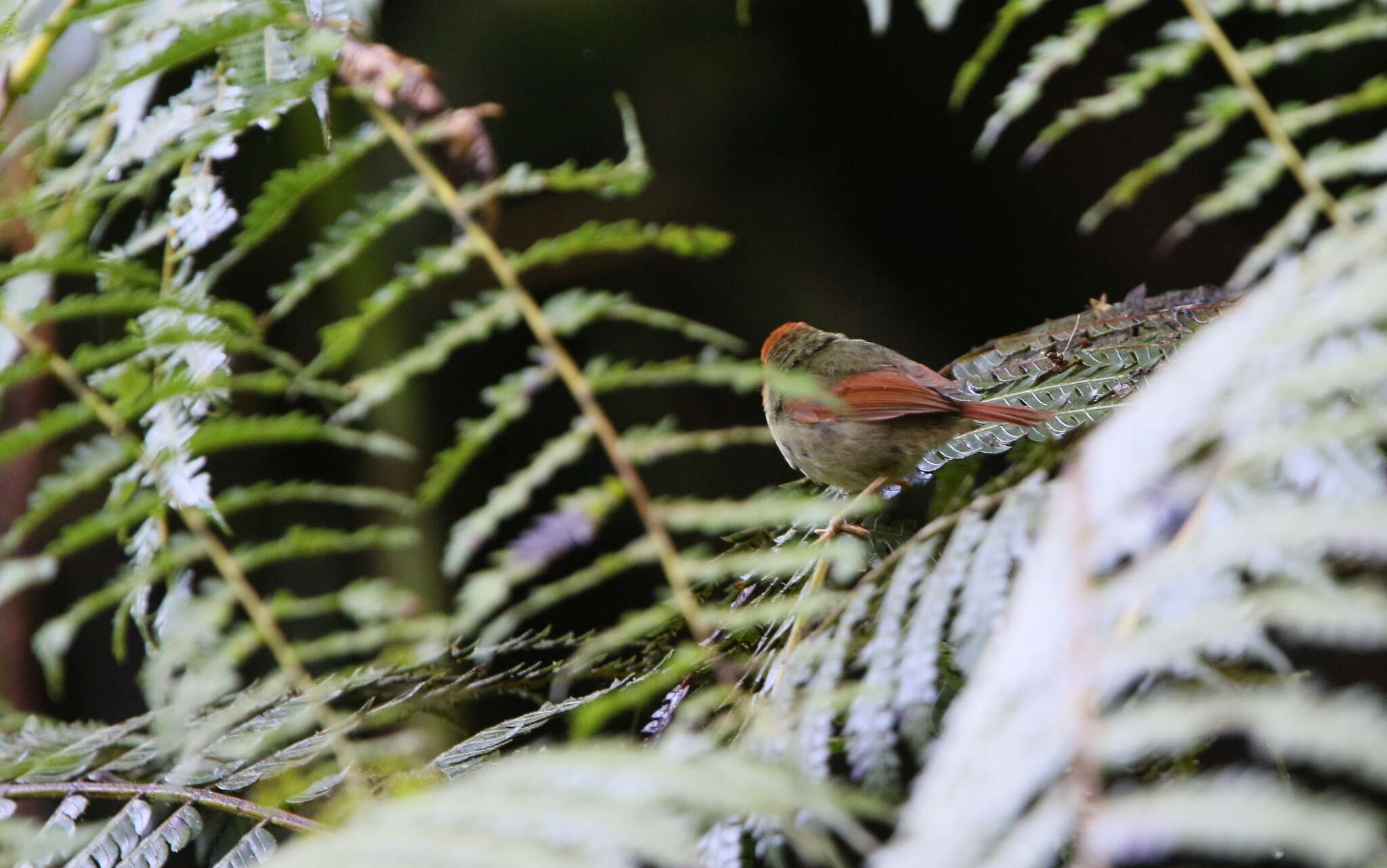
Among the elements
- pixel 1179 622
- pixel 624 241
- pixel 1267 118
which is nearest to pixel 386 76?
pixel 624 241

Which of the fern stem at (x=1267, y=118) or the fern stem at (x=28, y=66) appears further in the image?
the fern stem at (x=28, y=66)

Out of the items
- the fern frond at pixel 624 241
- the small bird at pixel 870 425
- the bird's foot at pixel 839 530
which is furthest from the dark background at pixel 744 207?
the fern frond at pixel 624 241

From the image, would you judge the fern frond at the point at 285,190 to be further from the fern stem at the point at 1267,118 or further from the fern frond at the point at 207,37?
the fern stem at the point at 1267,118

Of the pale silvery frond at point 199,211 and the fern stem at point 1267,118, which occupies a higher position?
the pale silvery frond at point 199,211

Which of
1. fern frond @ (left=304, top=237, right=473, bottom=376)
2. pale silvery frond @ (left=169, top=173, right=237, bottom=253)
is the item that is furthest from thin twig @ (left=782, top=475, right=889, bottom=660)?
pale silvery frond @ (left=169, top=173, right=237, bottom=253)

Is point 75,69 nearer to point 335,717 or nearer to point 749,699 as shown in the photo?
point 335,717

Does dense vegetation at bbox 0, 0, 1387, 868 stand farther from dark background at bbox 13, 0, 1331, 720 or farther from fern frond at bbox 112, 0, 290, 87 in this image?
dark background at bbox 13, 0, 1331, 720
